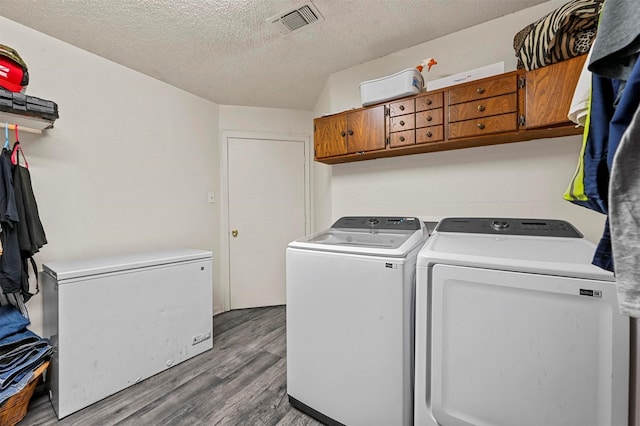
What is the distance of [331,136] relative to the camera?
2279 mm

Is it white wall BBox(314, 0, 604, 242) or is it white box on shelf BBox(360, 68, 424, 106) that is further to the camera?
white box on shelf BBox(360, 68, 424, 106)

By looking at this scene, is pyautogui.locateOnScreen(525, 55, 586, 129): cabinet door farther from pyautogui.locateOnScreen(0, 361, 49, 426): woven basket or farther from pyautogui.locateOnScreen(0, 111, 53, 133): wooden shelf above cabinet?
pyautogui.locateOnScreen(0, 361, 49, 426): woven basket

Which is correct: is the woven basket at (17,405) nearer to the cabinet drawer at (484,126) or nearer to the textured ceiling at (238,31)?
the textured ceiling at (238,31)

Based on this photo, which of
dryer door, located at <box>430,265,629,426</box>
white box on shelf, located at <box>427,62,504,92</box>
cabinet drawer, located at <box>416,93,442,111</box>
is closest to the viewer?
dryer door, located at <box>430,265,629,426</box>

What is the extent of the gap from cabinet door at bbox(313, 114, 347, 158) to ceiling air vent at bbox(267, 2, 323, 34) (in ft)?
2.24

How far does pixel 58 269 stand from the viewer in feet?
5.41

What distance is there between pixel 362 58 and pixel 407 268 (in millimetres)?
1874

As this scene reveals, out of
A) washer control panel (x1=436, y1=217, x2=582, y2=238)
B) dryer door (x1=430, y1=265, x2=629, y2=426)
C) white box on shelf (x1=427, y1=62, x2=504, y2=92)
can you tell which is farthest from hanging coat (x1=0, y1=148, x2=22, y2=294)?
white box on shelf (x1=427, y1=62, x2=504, y2=92)

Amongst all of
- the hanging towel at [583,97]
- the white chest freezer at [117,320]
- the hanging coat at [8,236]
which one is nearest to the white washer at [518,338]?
the hanging towel at [583,97]

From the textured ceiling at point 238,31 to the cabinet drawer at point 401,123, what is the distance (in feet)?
2.03

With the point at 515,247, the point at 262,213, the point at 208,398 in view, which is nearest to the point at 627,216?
the point at 515,247

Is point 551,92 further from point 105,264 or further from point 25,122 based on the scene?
point 25,122

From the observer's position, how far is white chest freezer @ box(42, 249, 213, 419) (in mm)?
1580

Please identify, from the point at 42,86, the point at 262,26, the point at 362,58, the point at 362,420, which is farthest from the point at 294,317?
the point at 42,86
